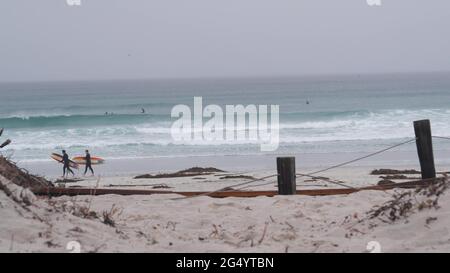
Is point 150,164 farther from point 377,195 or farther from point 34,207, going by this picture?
point 34,207

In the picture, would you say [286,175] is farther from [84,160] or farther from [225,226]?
[84,160]

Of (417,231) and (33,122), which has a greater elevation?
(33,122)

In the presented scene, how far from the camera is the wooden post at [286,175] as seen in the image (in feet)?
28.4

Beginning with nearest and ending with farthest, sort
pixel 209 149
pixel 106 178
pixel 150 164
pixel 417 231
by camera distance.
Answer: pixel 417 231 → pixel 106 178 → pixel 150 164 → pixel 209 149

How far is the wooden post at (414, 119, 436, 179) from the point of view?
28.0 feet

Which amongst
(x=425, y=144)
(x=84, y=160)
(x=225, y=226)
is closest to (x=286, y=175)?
(x=425, y=144)

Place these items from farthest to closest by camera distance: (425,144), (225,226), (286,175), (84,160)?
(84,160), (286,175), (425,144), (225,226)

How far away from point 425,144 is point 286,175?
211cm

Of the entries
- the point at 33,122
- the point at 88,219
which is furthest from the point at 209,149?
the point at 88,219

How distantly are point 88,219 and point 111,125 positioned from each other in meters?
38.8

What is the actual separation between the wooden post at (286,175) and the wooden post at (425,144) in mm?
1895

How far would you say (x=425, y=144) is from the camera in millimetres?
8570

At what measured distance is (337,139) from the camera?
1335 inches
